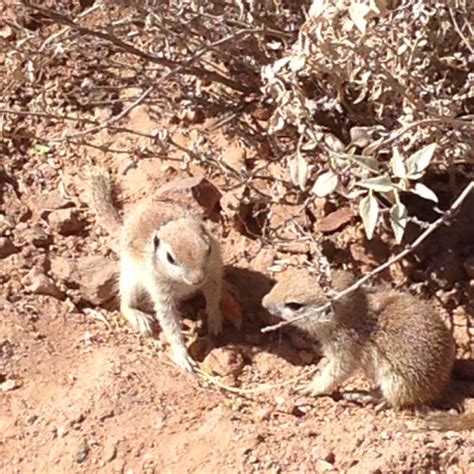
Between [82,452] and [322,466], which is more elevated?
[82,452]

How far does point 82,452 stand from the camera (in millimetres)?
4004

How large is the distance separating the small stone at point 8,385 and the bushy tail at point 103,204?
3.56 ft

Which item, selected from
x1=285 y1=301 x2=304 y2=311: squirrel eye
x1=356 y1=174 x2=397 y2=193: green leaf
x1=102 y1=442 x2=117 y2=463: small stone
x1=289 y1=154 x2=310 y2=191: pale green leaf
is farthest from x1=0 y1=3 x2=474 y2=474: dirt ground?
x1=356 y1=174 x2=397 y2=193: green leaf

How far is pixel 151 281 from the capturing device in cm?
499

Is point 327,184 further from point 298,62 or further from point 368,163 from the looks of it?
point 298,62

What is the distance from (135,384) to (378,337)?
1.03 m

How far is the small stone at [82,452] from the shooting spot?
3982 mm

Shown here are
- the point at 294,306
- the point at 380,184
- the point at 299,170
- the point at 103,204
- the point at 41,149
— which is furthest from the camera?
the point at 41,149

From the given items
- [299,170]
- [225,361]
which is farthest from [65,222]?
[299,170]

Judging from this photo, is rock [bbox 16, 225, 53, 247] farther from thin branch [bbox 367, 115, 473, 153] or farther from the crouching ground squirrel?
thin branch [bbox 367, 115, 473, 153]

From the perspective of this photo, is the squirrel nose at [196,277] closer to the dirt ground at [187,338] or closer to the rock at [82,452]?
the dirt ground at [187,338]

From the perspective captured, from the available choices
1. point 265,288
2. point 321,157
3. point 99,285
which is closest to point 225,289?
point 265,288

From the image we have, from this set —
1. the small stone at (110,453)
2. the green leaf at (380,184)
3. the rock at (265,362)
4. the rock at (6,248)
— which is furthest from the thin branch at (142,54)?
the small stone at (110,453)

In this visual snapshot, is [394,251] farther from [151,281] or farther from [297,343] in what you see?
[151,281]
